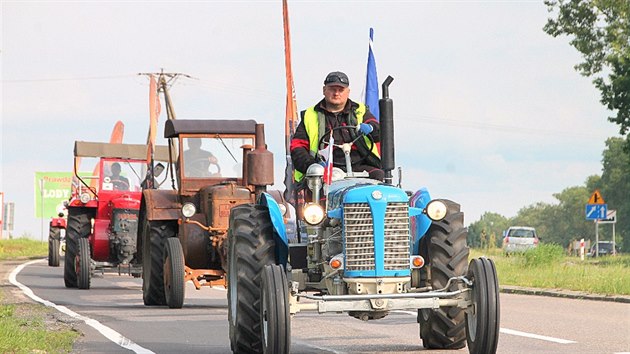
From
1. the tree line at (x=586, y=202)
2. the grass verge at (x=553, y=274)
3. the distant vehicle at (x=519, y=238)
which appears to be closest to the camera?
the grass verge at (x=553, y=274)

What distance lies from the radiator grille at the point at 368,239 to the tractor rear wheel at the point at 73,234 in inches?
630

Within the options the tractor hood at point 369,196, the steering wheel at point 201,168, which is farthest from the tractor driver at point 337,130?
the steering wheel at point 201,168

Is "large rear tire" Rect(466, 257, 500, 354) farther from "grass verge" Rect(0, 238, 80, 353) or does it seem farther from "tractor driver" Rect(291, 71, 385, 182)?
"grass verge" Rect(0, 238, 80, 353)

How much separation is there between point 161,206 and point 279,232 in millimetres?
9110

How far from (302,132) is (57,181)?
94.5 metres

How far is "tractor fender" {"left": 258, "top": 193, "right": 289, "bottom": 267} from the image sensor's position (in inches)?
460

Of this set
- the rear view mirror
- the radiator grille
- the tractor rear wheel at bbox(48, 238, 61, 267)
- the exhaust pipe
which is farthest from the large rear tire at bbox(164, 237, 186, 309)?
the tractor rear wheel at bbox(48, 238, 61, 267)

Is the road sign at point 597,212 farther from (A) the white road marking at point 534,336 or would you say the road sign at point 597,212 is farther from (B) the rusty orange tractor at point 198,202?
(A) the white road marking at point 534,336

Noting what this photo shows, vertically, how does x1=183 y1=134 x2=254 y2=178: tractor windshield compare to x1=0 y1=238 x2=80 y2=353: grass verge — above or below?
above

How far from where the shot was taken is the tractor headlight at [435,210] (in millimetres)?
10945

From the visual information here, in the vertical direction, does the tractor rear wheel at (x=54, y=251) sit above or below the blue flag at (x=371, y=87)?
below

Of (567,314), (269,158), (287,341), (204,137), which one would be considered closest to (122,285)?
(204,137)

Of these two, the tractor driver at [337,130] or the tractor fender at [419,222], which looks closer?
the tractor fender at [419,222]

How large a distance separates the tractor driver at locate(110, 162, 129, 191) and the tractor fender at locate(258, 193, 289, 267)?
17.3 meters
